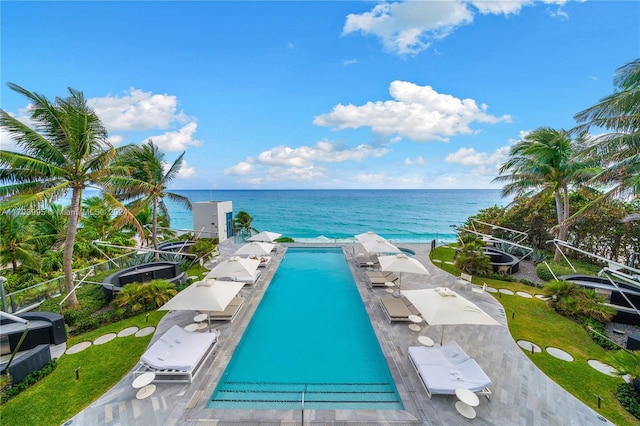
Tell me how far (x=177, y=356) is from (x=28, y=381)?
3398 mm

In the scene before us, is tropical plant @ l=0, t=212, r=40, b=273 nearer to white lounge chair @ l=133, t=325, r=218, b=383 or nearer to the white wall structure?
the white wall structure

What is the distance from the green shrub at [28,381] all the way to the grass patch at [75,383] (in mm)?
112

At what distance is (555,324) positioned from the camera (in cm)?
887

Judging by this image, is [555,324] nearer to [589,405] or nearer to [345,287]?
[589,405]

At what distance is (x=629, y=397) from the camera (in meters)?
5.47

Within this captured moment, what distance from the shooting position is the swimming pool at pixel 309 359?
5672 millimetres

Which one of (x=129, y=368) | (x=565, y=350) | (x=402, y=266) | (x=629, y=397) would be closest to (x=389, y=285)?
(x=402, y=266)

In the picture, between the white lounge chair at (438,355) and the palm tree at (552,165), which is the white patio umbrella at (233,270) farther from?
the palm tree at (552,165)

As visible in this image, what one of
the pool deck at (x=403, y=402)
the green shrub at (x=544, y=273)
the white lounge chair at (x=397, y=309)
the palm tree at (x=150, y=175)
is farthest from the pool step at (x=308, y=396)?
the green shrub at (x=544, y=273)

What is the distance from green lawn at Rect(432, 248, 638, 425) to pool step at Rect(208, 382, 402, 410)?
4.27 metres

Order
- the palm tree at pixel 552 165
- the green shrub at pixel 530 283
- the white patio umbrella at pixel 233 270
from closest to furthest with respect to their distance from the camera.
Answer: the white patio umbrella at pixel 233 270 → the green shrub at pixel 530 283 → the palm tree at pixel 552 165

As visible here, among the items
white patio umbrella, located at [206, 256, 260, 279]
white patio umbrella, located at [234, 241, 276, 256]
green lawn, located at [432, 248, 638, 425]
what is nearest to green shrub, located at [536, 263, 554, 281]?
green lawn, located at [432, 248, 638, 425]

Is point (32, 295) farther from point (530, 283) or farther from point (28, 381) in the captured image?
point (530, 283)

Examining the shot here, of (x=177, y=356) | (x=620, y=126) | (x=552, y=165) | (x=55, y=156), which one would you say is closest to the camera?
(x=177, y=356)
